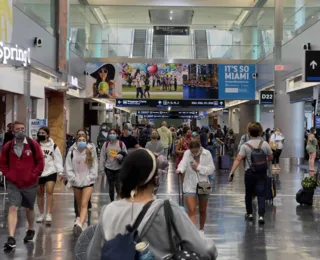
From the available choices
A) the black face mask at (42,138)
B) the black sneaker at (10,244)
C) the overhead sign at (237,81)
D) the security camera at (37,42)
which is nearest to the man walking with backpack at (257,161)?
the black face mask at (42,138)

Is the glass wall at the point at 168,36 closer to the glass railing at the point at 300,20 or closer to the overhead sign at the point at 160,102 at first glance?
the overhead sign at the point at 160,102

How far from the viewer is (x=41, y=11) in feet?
66.5

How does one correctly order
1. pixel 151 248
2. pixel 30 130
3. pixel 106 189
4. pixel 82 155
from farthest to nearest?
pixel 30 130, pixel 106 189, pixel 82 155, pixel 151 248

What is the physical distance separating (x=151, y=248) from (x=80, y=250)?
1.54ft

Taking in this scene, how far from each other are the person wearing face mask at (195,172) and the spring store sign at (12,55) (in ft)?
23.2

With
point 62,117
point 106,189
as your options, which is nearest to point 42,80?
point 62,117

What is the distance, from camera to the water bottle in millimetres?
2308

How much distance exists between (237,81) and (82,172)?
22.3m

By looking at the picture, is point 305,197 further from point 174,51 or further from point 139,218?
point 174,51

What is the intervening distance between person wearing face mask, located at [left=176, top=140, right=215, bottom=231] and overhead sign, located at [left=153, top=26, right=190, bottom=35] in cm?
2536

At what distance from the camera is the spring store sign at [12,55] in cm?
1284

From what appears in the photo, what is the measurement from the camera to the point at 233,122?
4384 centimetres

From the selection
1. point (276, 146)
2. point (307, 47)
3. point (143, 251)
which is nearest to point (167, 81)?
point (307, 47)

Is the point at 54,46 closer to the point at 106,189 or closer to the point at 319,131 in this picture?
the point at 106,189
